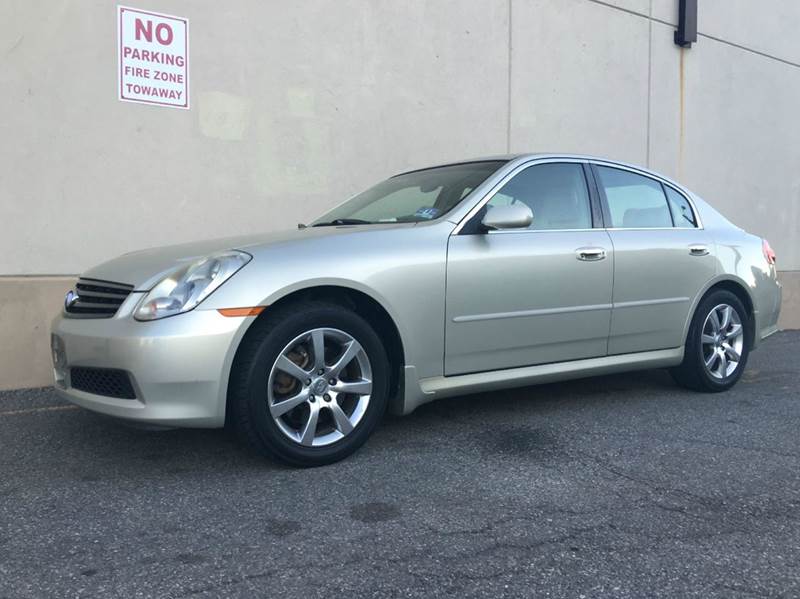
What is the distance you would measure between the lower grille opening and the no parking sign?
123 inches

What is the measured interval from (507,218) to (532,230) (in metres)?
0.46

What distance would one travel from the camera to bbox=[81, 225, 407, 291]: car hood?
327 centimetres

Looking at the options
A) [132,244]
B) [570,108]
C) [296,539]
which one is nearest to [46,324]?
[132,244]

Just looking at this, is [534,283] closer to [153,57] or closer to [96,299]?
[96,299]

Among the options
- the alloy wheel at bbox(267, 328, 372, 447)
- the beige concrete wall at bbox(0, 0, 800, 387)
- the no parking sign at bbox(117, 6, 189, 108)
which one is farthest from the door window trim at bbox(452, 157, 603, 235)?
the no parking sign at bbox(117, 6, 189, 108)

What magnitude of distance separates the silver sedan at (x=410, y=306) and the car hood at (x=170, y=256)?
0.01 metres

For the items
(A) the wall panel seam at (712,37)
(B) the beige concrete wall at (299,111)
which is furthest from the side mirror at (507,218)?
(A) the wall panel seam at (712,37)

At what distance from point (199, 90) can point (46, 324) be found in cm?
225

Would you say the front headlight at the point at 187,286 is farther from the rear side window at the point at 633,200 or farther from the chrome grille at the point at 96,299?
the rear side window at the point at 633,200

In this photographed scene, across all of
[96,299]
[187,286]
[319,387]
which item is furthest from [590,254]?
[96,299]

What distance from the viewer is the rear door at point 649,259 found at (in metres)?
4.51

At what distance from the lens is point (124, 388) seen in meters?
3.12

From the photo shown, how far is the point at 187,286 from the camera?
314cm

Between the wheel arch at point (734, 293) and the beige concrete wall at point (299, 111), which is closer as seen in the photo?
the wheel arch at point (734, 293)
